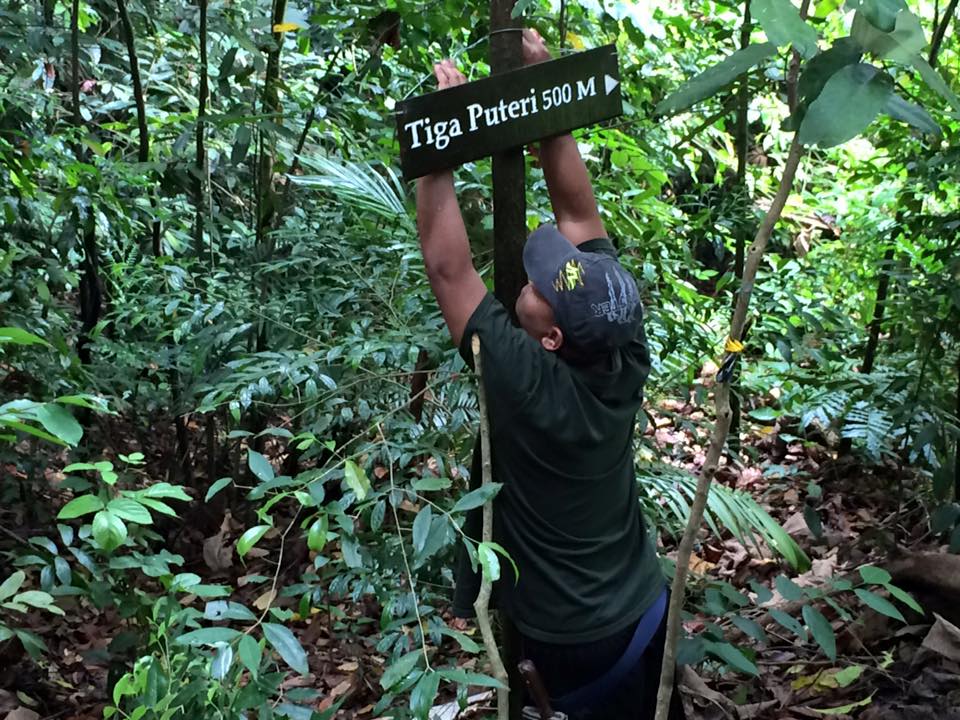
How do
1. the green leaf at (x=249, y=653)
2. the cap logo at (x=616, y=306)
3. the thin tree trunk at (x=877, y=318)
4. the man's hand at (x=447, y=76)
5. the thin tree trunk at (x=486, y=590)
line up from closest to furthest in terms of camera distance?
the green leaf at (x=249, y=653) < the thin tree trunk at (x=486, y=590) < the cap logo at (x=616, y=306) < the man's hand at (x=447, y=76) < the thin tree trunk at (x=877, y=318)

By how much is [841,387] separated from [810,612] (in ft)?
6.88

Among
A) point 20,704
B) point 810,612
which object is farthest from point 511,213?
point 20,704

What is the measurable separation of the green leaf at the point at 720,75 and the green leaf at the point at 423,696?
3.11 ft

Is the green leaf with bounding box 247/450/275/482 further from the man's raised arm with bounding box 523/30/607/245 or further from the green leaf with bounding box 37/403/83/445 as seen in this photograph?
the man's raised arm with bounding box 523/30/607/245

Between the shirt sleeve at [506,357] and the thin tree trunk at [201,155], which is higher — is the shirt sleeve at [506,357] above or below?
below

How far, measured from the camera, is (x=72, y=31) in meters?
3.64

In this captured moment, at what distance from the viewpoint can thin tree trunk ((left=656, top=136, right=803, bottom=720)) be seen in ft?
4.83

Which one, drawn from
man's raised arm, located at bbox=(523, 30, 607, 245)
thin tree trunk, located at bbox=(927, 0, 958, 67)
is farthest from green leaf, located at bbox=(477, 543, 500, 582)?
thin tree trunk, located at bbox=(927, 0, 958, 67)

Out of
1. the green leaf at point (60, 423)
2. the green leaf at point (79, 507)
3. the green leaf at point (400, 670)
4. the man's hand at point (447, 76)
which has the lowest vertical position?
→ the green leaf at point (400, 670)

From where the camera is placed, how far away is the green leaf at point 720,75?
4.26ft

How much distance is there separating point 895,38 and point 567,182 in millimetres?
926

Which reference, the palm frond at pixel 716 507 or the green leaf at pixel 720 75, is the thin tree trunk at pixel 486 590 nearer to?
the green leaf at pixel 720 75

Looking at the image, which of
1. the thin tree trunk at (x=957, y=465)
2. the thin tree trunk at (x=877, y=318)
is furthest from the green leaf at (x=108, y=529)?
the thin tree trunk at (x=877, y=318)

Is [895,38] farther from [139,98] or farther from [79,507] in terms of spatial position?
[139,98]
